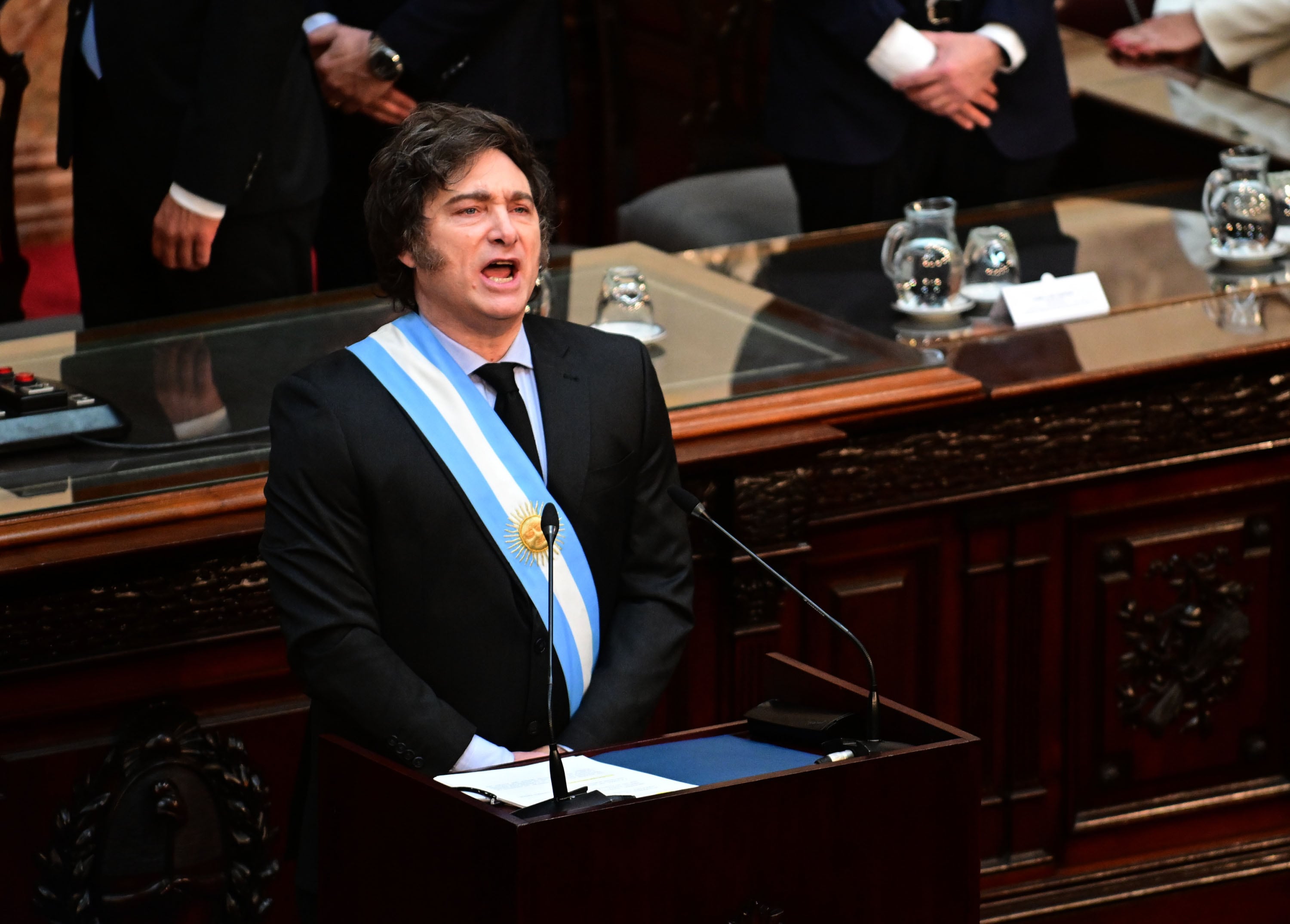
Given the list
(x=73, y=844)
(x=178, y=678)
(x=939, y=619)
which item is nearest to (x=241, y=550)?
(x=178, y=678)

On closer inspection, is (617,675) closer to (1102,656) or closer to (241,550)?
(241,550)

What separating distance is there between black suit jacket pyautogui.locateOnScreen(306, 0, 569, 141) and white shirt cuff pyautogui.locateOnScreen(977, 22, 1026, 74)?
0.77m

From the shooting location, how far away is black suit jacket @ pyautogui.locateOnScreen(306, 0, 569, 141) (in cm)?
328

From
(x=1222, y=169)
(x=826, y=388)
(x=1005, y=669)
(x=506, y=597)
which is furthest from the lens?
(x=1222, y=169)

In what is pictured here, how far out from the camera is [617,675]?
1.85 meters

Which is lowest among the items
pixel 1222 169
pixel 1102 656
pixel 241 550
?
pixel 1102 656

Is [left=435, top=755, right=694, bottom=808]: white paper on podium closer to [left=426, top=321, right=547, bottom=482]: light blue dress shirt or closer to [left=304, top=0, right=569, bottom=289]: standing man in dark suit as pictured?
[left=426, top=321, right=547, bottom=482]: light blue dress shirt

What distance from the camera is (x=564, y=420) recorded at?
1850 mm

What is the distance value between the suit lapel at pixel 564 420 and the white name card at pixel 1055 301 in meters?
1.16

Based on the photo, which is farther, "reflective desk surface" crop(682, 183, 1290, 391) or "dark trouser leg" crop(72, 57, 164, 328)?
"dark trouser leg" crop(72, 57, 164, 328)

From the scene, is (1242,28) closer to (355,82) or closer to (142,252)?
(355,82)

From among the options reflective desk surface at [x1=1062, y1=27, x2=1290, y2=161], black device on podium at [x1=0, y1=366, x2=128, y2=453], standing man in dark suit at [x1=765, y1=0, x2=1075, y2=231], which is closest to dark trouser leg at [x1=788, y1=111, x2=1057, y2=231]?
standing man in dark suit at [x1=765, y1=0, x2=1075, y2=231]

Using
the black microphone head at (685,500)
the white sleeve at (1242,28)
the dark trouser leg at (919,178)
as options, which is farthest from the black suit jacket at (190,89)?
the white sleeve at (1242,28)

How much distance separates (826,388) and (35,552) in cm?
102
